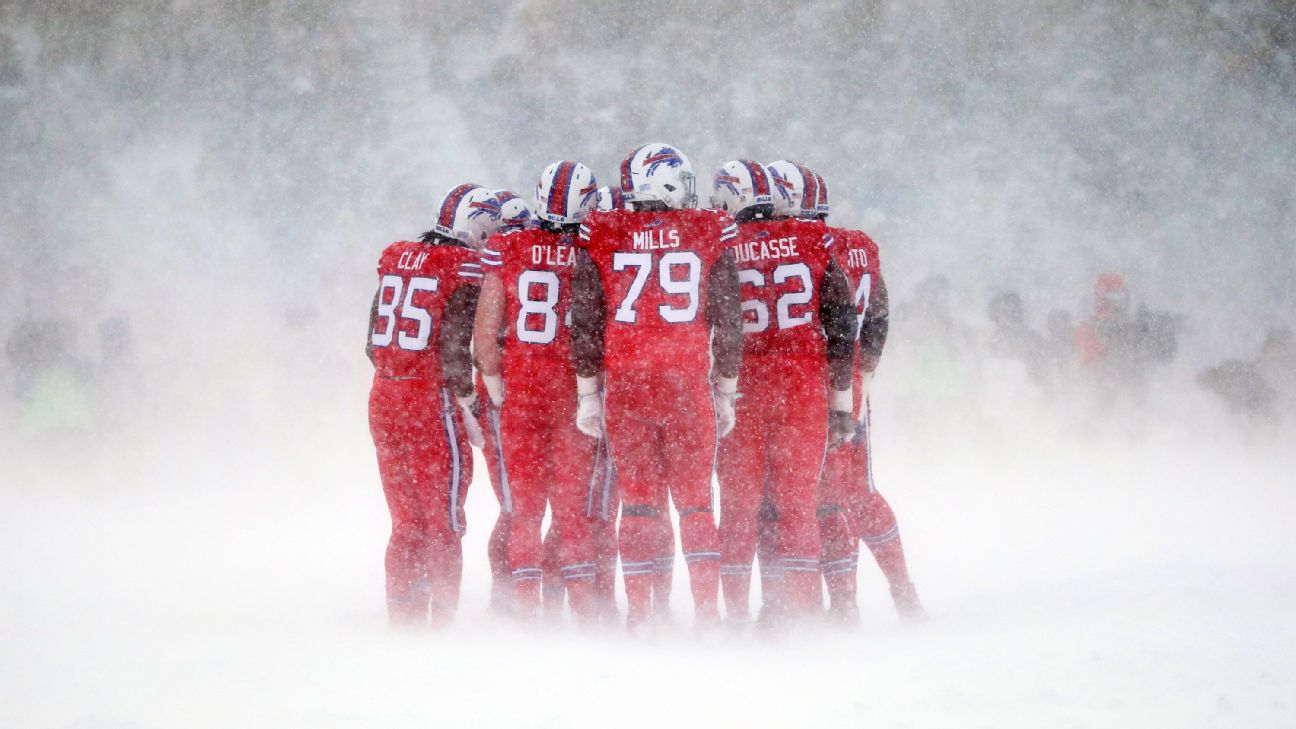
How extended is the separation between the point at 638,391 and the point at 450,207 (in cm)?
114

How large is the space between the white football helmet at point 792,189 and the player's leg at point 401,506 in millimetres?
1525

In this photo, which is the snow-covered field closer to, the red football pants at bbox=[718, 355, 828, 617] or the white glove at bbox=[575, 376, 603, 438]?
the red football pants at bbox=[718, 355, 828, 617]

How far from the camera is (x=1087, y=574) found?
4.25 m

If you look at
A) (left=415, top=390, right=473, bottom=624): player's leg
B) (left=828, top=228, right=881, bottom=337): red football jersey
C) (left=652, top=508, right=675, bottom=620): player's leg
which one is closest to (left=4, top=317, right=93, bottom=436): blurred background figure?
(left=415, top=390, right=473, bottom=624): player's leg

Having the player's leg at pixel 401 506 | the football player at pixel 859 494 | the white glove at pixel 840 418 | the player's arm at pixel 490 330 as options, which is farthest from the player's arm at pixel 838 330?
the player's leg at pixel 401 506

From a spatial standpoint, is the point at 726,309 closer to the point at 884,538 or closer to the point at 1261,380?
the point at 884,538

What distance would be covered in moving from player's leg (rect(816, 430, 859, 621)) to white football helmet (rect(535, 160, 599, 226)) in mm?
1257

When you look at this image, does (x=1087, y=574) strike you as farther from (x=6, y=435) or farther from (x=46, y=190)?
(x=46, y=190)

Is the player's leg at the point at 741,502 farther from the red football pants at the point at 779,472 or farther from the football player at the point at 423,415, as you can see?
the football player at the point at 423,415

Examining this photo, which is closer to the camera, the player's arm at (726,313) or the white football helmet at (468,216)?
the player's arm at (726,313)

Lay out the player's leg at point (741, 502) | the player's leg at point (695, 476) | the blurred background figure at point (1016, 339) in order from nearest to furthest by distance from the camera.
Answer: the player's leg at point (695, 476)
the player's leg at point (741, 502)
the blurred background figure at point (1016, 339)

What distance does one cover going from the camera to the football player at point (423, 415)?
354 centimetres

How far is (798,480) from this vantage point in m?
3.25

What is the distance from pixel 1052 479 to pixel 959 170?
3503 mm
